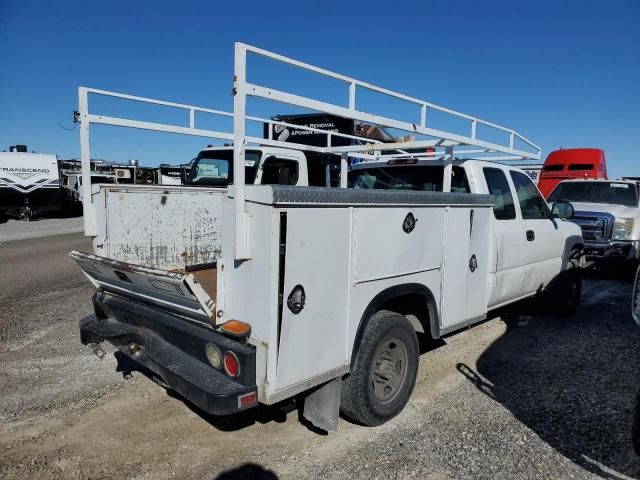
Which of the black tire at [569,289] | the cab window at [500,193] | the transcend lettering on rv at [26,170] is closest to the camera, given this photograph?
the cab window at [500,193]

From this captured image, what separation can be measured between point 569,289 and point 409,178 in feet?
10.6

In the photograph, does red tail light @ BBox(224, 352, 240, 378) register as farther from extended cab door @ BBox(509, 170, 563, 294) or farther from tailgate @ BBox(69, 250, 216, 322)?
extended cab door @ BBox(509, 170, 563, 294)

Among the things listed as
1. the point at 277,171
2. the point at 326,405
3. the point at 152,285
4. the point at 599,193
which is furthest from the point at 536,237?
the point at 599,193

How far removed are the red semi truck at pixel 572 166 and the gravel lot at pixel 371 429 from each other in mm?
12035

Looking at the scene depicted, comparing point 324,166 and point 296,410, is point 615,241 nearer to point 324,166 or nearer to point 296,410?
point 324,166

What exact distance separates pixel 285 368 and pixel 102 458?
4.88ft

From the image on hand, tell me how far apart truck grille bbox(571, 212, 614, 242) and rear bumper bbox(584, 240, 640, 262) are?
0.48ft

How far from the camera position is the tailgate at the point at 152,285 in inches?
109

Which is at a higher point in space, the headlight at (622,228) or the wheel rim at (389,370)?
the headlight at (622,228)

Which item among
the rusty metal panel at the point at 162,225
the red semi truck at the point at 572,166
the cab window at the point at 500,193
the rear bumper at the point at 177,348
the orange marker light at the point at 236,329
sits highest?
the red semi truck at the point at 572,166

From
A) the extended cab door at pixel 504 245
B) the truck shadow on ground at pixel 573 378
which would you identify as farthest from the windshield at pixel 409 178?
the truck shadow on ground at pixel 573 378

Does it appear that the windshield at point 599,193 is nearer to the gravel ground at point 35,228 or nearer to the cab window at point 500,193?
the cab window at point 500,193

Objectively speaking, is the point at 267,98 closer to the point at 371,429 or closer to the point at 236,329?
the point at 236,329

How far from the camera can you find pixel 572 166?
16312 millimetres
